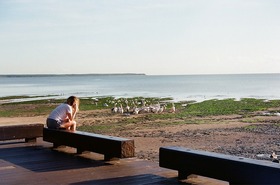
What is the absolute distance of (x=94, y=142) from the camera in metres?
8.08

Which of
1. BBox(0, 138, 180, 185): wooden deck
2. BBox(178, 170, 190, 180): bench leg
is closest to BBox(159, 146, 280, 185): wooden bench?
BBox(178, 170, 190, 180): bench leg

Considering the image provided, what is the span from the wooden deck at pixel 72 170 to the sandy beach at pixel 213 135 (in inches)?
224

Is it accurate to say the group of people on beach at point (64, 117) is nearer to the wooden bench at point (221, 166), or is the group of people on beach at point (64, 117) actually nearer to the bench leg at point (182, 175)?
the wooden bench at point (221, 166)

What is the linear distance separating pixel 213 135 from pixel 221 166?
14660mm

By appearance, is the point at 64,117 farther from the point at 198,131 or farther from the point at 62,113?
the point at 198,131

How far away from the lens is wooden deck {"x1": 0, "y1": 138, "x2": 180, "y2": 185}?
655 centimetres

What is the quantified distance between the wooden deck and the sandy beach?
5681mm

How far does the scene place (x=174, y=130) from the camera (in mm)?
22547

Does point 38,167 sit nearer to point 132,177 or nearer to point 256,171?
point 132,177

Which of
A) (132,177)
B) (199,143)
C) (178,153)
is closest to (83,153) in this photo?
(132,177)

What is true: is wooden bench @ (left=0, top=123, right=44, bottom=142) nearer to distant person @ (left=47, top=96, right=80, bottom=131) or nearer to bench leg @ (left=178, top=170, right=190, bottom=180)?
distant person @ (left=47, top=96, right=80, bottom=131)

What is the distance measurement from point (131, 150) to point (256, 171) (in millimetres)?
2766

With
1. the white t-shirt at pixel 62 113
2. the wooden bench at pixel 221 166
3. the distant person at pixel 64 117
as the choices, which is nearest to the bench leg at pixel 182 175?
the wooden bench at pixel 221 166

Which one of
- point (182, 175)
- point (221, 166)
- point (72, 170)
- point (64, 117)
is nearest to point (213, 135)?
point (64, 117)
